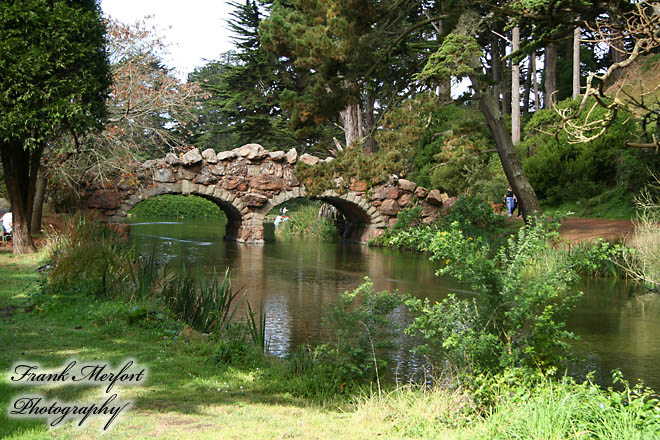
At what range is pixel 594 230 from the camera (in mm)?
14148

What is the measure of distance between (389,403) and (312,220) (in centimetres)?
2175

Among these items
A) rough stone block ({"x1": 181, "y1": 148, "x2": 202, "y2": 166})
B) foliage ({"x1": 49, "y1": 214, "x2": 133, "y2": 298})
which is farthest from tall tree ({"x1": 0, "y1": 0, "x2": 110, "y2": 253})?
rough stone block ({"x1": 181, "y1": 148, "x2": 202, "y2": 166})

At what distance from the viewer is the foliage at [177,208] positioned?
3806cm

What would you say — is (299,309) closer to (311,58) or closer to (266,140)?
(311,58)

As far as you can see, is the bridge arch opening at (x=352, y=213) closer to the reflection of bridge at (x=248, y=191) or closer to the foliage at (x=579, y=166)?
the reflection of bridge at (x=248, y=191)

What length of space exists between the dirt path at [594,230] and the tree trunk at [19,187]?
10966 mm

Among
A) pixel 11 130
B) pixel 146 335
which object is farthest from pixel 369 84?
pixel 146 335

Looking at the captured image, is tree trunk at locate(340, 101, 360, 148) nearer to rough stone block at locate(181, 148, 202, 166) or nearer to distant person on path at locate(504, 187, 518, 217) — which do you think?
distant person on path at locate(504, 187, 518, 217)

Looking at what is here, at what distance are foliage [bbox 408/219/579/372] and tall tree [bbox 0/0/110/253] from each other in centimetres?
726

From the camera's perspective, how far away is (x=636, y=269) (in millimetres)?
11312

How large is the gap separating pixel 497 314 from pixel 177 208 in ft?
116

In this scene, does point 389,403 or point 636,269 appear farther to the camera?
point 636,269

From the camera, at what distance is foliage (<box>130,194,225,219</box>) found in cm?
3806

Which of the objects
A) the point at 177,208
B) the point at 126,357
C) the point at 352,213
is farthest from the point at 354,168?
the point at 177,208
